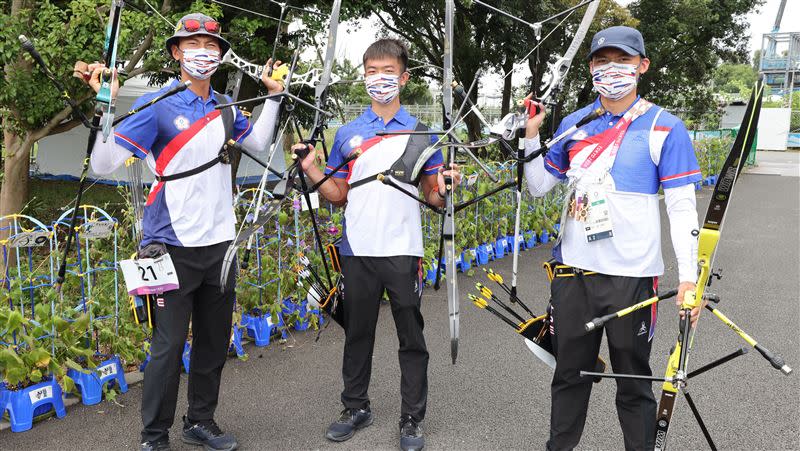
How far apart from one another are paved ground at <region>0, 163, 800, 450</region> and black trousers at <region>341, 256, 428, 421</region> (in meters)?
0.39

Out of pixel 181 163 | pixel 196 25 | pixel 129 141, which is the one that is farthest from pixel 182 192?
pixel 196 25

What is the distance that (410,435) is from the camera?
3.19 metres

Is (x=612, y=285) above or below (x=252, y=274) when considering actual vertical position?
above

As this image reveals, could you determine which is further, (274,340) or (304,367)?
(274,340)

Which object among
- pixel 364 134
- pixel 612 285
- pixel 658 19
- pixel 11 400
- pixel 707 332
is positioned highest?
pixel 658 19

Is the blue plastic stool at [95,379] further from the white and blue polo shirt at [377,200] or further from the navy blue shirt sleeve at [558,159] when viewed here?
the navy blue shirt sleeve at [558,159]

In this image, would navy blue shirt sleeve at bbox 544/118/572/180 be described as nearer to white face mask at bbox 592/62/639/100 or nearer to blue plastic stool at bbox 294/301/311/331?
white face mask at bbox 592/62/639/100

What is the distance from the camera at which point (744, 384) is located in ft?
13.5

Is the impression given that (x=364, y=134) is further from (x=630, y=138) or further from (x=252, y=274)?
(x=252, y=274)

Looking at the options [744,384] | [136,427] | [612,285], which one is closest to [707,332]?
[744,384]

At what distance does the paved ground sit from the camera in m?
3.34

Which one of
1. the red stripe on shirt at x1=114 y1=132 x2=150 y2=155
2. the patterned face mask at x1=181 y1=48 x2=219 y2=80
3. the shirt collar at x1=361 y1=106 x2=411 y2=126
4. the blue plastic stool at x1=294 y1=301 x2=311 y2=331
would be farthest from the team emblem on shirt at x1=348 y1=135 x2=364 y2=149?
the blue plastic stool at x1=294 y1=301 x2=311 y2=331

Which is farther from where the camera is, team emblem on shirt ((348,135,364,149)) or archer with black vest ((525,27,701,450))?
team emblem on shirt ((348,135,364,149))

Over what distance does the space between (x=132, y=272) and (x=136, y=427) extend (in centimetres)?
115
